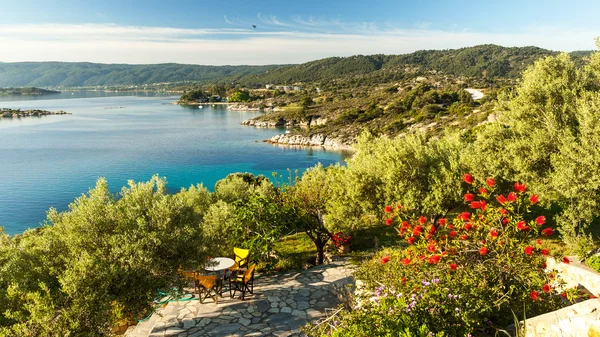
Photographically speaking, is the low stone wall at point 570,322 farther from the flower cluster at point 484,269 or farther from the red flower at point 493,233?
the red flower at point 493,233

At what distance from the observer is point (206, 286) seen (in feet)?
31.4

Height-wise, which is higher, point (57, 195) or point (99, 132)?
point (99, 132)

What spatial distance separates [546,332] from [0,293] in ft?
30.3

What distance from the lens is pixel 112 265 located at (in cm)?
679

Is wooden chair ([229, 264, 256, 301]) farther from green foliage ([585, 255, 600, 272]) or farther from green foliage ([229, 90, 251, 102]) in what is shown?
green foliage ([229, 90, 251, 102])

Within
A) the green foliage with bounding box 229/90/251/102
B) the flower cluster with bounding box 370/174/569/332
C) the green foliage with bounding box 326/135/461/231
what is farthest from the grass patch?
the green foliage with bounding box 229/90/251/102

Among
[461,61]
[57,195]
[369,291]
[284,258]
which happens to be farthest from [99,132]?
[461,61]

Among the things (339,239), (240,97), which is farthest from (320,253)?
(240,97)

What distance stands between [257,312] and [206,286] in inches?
62.2

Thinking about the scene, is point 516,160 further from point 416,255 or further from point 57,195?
point 57,195

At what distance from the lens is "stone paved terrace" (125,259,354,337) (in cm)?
837

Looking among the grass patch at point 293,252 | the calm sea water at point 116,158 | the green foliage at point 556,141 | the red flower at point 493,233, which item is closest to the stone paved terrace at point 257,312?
the grass patch at point 293,252

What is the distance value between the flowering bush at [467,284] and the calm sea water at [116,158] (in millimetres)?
38395

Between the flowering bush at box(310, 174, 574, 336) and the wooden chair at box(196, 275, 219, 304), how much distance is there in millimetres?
4740
